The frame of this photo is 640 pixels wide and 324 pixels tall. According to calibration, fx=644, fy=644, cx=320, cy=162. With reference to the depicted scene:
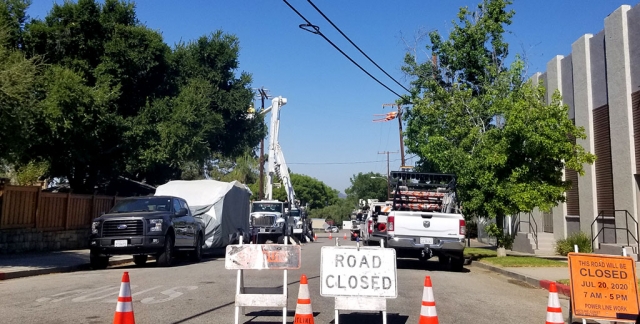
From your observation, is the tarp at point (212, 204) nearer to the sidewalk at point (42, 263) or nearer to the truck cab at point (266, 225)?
the sidewalk at point (42, 263)

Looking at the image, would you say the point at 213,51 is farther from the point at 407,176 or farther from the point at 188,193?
the point at 407,176

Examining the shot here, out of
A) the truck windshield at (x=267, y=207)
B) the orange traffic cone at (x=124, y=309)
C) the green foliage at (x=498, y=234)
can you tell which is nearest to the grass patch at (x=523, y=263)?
the green foliage at (x=498, y=234)

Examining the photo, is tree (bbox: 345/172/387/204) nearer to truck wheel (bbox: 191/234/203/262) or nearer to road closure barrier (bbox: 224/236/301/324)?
truck wheel (bbox: 191/234/203/262)

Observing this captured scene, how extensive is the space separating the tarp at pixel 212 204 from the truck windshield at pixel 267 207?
904cm

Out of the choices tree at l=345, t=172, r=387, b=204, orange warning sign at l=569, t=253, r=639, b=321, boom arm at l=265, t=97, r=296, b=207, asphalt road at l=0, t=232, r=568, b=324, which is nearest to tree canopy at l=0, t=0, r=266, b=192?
asphalt road at l=0, t=232, r=568, b=324

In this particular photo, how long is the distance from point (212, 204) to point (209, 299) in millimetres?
11861

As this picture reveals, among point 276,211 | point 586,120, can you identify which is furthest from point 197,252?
point 586,120

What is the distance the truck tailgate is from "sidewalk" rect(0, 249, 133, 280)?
8.66m

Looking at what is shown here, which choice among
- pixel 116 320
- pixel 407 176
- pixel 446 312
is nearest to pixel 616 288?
pixel 446 312

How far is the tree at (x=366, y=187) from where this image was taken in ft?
350

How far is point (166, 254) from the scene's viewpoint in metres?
17.6

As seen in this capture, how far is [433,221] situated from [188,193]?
9.90 meters

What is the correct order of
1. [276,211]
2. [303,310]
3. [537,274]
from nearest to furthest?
[303,310]
[537,274]
[276,211]

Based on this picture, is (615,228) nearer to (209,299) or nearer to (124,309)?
(209,299)
